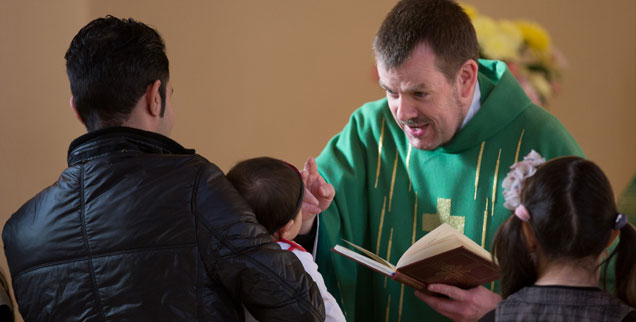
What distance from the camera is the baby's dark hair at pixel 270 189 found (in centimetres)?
216

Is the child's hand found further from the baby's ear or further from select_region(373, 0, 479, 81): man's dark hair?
select_region(373, 0, 479, 81): man's dark hair

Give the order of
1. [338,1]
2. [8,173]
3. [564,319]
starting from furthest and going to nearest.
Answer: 1. [338,1]
2. [8,173]
3. [564,319]

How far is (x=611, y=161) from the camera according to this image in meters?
6.03

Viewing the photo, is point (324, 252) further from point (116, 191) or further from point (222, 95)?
point (222, 95)

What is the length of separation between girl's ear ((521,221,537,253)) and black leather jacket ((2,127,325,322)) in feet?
1.86

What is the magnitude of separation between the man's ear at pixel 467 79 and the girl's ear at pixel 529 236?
111 centimetres

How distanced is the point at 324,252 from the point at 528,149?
91cm

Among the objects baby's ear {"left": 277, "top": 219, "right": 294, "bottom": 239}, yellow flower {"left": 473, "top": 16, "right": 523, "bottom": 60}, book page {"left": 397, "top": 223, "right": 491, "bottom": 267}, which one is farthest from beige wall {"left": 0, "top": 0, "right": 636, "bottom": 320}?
book page {"left": 397, "top": 223, "right": 491, "bottom": 267}

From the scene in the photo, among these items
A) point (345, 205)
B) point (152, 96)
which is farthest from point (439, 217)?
point (152, 96)

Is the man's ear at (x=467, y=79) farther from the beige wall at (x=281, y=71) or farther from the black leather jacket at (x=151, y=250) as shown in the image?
the beige wall at (x=281, y=71)

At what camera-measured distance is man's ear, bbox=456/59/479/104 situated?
9.53ft

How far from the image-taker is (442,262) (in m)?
2.37

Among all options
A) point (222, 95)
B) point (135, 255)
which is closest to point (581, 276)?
point (135, 255)

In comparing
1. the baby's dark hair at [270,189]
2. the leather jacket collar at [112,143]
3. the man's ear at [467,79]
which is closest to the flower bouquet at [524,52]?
the man's ear at [467,79]
